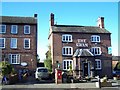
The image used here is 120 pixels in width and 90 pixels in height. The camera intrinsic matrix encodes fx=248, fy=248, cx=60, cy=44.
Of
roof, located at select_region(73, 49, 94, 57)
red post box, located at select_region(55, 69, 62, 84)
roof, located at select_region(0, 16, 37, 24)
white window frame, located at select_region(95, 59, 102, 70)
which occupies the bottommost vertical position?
red post box, located at select_region(55, 69, 62, 84)

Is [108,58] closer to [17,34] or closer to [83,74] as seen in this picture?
[83,74]

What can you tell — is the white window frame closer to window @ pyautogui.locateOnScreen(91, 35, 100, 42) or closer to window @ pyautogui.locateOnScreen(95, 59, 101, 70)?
window @ pyautogui.locateOnScreen(95, 59, 101, 70)

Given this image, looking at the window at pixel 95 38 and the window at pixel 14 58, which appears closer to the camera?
the window at pixel 14 58

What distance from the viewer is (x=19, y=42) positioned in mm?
40938

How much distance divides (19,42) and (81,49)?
10.5 metres

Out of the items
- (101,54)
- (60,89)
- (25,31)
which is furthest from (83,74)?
(60,89)

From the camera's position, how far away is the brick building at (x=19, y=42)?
132ft

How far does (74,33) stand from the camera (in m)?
42.7

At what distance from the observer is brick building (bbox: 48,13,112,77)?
4050cm

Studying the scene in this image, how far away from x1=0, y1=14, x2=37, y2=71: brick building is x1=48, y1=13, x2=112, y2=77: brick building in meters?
3.35

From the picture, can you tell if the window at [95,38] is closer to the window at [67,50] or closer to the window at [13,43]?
the window at [67,50]

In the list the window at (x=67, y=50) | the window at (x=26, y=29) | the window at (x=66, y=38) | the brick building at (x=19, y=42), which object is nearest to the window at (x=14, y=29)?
the brick building at (x=19, y=42)

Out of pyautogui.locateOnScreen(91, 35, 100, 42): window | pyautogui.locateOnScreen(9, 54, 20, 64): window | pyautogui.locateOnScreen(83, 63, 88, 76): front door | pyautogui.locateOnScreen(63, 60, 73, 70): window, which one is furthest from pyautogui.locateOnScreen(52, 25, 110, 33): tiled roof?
pyautogui.locateOnScreen(9, 54, 20, 64): window

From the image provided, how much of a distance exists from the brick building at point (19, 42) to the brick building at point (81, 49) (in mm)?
3347
